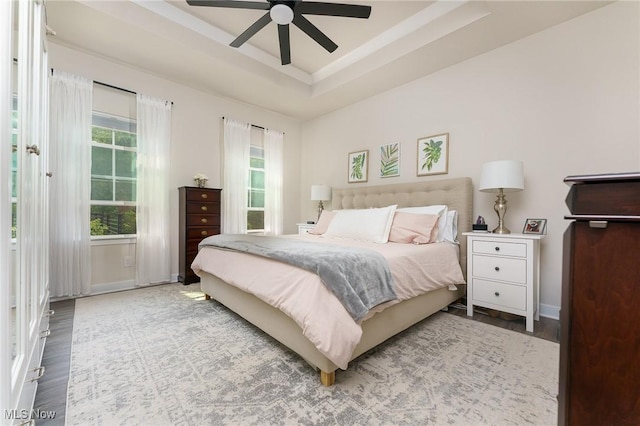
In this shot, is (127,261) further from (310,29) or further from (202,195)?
(310,29)

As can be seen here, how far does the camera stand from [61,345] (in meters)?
1.94

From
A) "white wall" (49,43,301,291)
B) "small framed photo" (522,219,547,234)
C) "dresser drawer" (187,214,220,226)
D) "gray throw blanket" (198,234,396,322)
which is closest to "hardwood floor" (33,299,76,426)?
"white wall" (49,43,301,291)

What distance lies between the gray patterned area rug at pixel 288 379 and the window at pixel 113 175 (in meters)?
1.42

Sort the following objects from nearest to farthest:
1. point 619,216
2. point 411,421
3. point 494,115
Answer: point 619,216
point 411,421
point 494,115

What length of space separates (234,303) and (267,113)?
3597 millimetres

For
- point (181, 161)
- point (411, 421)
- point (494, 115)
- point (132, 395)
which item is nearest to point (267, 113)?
point (181, 161)

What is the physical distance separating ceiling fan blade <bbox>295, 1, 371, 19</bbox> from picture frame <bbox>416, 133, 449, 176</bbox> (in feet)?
5.88

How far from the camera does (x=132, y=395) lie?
1.43m

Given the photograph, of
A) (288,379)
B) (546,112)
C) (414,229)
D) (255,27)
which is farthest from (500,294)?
(255,27)

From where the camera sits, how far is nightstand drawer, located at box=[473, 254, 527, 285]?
2.33 m

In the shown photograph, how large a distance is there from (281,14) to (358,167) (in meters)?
2.51

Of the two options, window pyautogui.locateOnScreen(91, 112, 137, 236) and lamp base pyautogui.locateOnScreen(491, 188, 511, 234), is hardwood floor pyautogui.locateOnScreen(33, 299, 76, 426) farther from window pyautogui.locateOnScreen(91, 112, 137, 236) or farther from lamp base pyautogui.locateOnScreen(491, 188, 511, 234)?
lamp base pyautogui.locateOnScreen(491, 188, 511, 234)

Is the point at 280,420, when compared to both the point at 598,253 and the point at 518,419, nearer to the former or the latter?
the point at 518,419

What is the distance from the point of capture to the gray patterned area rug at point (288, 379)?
1.30m
